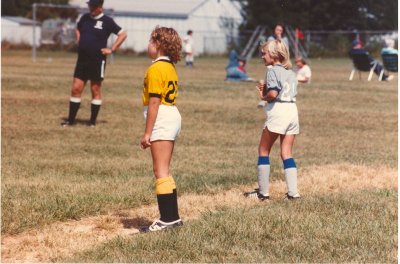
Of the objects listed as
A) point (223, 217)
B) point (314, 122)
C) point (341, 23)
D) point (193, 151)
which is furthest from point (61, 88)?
point (341, 23)

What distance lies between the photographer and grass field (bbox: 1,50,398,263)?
18.9 ft

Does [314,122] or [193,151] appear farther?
[314,122]

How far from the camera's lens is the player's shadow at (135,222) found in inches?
265

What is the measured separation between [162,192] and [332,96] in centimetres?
1507

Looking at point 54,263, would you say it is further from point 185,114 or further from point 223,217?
point 185,114

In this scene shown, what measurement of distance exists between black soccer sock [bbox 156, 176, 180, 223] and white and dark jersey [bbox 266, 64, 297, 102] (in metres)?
1.79

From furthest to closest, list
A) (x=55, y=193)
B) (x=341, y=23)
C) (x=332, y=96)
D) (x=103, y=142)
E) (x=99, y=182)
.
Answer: (x=341, y=23), (x=332, y=96), (x=103, y=142), (x=99, y=182), (x=55, y=193)

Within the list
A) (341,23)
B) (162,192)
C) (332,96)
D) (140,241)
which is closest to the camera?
(140,241)

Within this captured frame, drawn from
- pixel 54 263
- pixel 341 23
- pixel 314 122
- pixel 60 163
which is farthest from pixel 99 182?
pixel 341 23

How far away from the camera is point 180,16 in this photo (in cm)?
6706

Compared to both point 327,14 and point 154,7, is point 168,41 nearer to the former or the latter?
point 327,14

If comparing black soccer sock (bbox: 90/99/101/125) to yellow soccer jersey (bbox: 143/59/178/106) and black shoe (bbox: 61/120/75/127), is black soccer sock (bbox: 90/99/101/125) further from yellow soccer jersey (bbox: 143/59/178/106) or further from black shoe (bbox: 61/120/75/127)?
yellow soccer jersey (bbox: 143/59/178/106)

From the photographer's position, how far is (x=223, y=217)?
6.55 m

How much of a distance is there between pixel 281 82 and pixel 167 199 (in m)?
1.94
